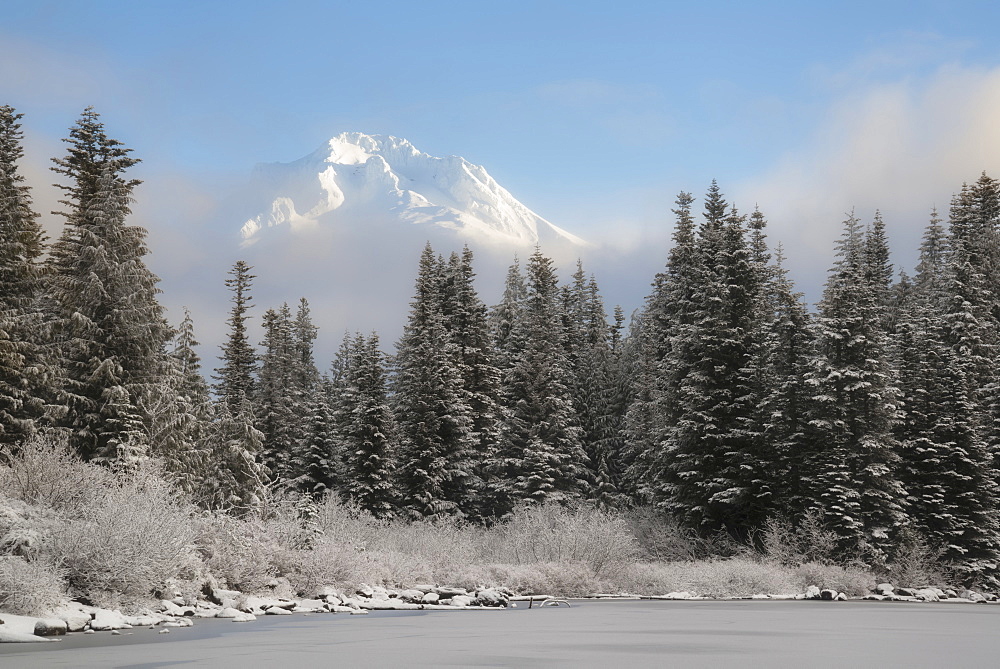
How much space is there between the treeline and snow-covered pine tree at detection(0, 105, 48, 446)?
0.10 m

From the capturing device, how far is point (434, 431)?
184 ft

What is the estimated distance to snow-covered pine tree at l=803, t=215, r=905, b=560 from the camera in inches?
1666

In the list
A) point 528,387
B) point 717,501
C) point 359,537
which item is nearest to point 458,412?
point 528,387

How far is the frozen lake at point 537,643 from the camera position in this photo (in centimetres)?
1204

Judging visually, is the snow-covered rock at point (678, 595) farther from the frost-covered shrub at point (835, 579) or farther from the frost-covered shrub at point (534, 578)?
the frost-covered shrub at point (835, 579)

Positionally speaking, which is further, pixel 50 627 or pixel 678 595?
pixel 678 595

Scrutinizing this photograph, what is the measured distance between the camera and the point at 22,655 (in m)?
12.0

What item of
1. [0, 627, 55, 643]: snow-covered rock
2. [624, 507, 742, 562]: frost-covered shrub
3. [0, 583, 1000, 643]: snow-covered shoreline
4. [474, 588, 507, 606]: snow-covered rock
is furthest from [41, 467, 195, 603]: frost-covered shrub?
[624, 507, 742, 562]: frost-covered shrub

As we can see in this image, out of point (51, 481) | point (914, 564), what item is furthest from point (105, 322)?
point (914, 564)

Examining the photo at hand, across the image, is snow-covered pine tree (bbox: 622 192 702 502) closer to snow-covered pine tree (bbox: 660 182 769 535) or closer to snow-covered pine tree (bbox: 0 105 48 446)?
snow-covered pine tree (bbox: 660 182 769 535)

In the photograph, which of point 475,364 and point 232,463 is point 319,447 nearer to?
point 475,364

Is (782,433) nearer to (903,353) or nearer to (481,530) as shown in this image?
(903,353)

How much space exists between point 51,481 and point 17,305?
1844cm

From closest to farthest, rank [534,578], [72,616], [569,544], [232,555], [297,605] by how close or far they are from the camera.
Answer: [72,616] → [297,605] → [232,555] → [534,578] → [569,544]
